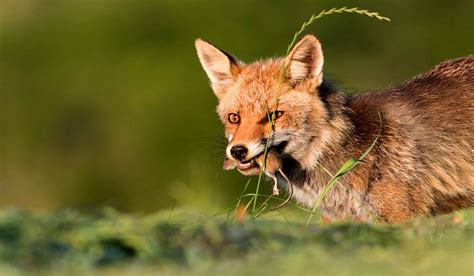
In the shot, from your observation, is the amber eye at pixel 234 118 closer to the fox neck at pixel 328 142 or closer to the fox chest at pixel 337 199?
the fox neck at pixel 328 142

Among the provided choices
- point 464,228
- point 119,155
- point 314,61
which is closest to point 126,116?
point 119,155

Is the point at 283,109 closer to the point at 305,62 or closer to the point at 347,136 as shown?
the point at 305,62

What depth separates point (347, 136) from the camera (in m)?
7.37

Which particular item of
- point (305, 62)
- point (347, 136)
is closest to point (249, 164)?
point (347, 136)

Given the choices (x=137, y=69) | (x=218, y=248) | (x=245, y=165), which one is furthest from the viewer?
(x=137, y=69)

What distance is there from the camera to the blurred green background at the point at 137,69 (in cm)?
1725

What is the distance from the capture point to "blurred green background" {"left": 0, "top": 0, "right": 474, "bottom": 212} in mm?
17250

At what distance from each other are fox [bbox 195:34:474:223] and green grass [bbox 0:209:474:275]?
1.90 m

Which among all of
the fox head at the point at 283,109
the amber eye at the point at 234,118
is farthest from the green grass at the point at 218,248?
the amber eye at the point at 234,118

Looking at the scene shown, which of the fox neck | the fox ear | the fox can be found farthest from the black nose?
the fox ear

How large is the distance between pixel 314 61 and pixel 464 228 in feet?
7.57

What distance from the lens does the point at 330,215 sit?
743 cm

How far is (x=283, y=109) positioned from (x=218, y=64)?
2.96 feet

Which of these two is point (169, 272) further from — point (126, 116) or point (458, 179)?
point (126, 116)
